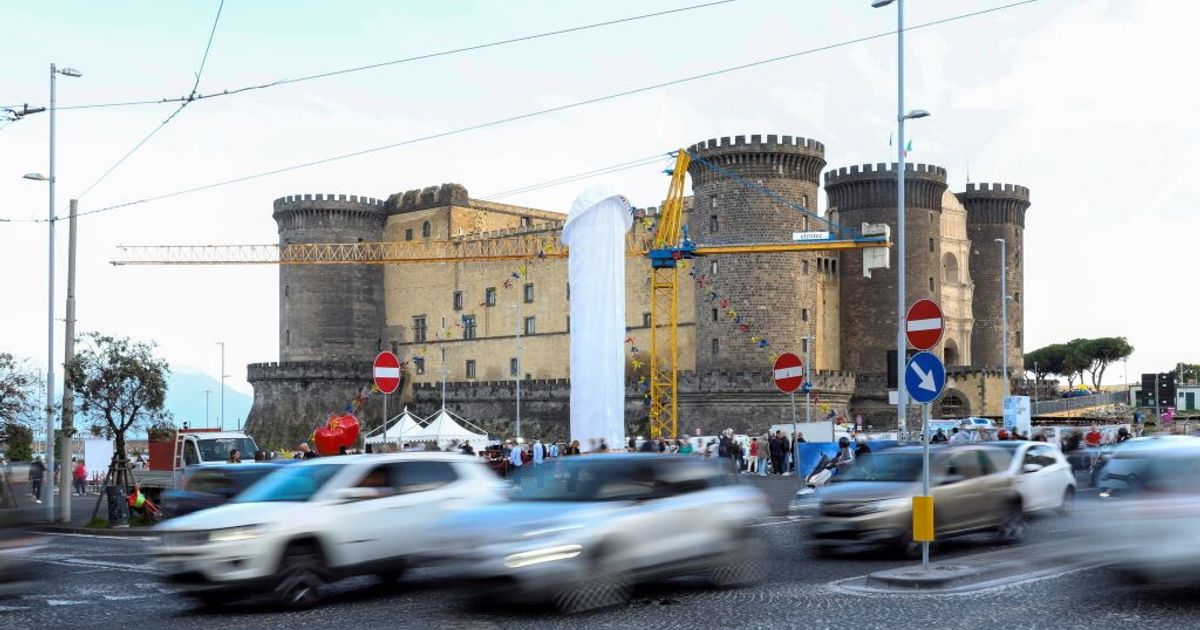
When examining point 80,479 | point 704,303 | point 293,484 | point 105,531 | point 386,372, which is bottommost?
point 80,479

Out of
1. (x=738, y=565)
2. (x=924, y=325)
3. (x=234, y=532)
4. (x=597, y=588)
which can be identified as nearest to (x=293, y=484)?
(x=234, y=532)

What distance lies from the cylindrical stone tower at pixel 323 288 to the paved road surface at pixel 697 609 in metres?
69.9

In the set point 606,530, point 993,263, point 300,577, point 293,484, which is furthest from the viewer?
point 993,263

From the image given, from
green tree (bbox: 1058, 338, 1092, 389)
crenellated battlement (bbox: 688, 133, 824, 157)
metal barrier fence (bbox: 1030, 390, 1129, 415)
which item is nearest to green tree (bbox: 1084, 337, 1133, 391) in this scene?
green tree (bbox: 1058, 338, 1092, 389)

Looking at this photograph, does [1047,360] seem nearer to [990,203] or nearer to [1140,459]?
[990,203]

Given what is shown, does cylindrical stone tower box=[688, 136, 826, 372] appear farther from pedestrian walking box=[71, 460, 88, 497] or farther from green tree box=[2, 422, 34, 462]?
pedestrian walking box=[71, 460, 88, 497]

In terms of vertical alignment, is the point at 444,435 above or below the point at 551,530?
below

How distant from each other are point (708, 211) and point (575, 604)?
180 feet

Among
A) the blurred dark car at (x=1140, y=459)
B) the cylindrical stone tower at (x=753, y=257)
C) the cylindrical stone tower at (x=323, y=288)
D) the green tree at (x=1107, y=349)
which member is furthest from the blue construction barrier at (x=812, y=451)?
the green tree at (x=1107, y=349)

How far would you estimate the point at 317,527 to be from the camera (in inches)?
492

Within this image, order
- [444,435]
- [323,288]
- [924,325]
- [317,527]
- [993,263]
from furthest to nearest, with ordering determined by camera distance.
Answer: [323,288] → [993,263] → [444,435] → [924,325] → [317,527]

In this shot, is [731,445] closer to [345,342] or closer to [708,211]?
[708,211]

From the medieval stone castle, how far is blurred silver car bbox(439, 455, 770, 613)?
47187 mm

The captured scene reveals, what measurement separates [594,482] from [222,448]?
831 inches
